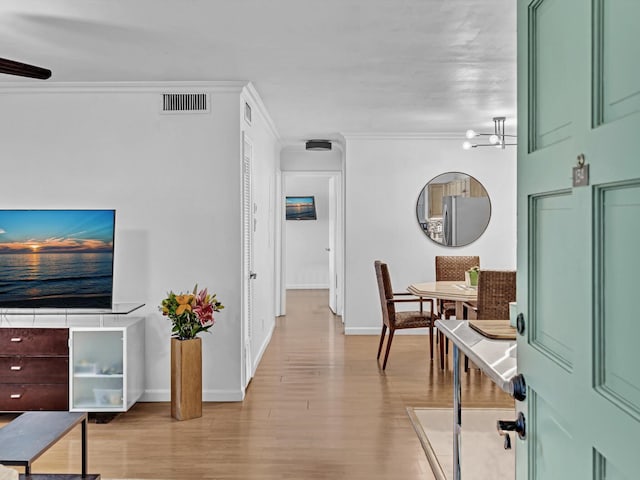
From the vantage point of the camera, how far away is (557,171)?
120cm

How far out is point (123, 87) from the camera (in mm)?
4531

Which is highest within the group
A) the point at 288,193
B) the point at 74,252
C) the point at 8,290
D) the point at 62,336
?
the point at 288,193

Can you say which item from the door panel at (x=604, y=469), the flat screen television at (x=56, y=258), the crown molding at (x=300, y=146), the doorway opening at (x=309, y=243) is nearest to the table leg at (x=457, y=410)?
the door panel at (x=604, y=469)

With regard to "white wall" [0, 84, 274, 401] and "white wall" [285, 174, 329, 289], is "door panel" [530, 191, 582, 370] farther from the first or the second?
"white wall" [285, 174, 329, 289]

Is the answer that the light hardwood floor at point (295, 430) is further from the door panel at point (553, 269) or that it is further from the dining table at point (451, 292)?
the door panel at point (553, 269)

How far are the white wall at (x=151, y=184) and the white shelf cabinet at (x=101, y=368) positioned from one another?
41cm

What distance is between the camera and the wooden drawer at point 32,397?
13.6ft

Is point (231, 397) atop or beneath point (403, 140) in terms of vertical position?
beneath

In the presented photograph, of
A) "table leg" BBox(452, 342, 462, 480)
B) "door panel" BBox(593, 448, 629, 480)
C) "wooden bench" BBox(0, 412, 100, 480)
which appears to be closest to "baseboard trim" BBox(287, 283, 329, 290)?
"wooden bench" BBox(0, 412, 100, 480)

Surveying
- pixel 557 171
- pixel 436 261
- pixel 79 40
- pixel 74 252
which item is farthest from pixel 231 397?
pixel 557 171

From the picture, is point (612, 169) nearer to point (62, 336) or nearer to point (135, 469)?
point (135, 469)

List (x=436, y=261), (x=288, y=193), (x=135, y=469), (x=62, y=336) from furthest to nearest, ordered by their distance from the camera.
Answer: (x=288, y=193) → (x=436, y=261) → (x=62, y=336) → (x=135, y=469)

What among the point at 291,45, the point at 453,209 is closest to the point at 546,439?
the point at 291,45

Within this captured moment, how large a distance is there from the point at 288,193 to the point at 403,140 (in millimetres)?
5693
